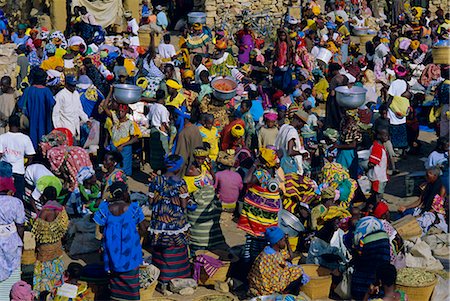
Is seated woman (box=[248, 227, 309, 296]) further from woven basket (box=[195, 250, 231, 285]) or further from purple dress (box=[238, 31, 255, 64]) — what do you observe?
purple dress (box=[238, 31, 255, 64])

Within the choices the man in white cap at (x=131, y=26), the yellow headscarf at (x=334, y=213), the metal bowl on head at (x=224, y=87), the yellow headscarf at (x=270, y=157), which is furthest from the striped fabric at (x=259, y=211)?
the man in white cap at (x=131, y=26)

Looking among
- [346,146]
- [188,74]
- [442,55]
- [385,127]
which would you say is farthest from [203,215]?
[442,55]

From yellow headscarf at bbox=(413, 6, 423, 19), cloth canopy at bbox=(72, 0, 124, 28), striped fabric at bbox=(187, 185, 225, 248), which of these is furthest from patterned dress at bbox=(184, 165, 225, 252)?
yellow headscarf at bbox=(413, 6, 423, 19)

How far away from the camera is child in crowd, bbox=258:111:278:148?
44.3 feet

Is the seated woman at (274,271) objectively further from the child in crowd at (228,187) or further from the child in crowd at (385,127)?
the child in crowd at (385,127)

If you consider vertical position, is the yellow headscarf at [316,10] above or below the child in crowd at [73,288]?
below

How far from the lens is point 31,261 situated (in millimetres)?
11344

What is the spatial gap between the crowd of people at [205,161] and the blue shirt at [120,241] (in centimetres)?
1

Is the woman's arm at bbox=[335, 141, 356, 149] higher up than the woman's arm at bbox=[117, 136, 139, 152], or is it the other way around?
the woman's arm at bbox=[335, 141, 356, 149]

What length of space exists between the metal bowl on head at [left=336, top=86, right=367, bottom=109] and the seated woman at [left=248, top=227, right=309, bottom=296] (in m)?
4.74

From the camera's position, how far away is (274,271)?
10258 millimetres

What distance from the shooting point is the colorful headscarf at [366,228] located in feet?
33.8

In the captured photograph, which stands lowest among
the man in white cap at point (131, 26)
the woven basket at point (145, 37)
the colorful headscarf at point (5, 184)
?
the woven basket at point (145, 37)

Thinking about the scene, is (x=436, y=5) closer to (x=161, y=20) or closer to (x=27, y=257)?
(x=161, y=20)
